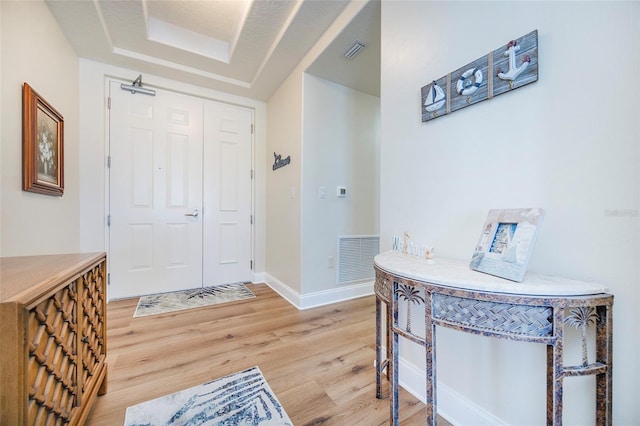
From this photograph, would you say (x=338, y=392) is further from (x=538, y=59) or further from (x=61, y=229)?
(x=61, y=229)

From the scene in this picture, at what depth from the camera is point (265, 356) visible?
1.66m

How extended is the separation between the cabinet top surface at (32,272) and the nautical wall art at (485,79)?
164 cm

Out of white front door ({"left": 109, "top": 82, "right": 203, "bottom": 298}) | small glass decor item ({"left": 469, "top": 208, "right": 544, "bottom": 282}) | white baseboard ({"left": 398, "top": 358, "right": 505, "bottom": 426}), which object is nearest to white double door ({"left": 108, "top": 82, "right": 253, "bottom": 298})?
white front door ({"left": 109, "top": 82, "right": 203, "bottom": 298})

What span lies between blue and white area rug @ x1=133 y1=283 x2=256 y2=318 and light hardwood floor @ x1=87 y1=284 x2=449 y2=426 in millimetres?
115

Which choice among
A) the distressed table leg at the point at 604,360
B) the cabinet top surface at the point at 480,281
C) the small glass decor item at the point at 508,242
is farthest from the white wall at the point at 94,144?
the distressed table leg at the point at 604,360

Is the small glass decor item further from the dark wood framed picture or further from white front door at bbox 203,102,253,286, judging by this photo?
white front door at bbox 203,102,253,286

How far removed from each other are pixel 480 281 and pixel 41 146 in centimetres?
272

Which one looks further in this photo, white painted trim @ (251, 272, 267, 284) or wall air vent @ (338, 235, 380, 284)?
white painted trim @ (251, 272, 267, 284)

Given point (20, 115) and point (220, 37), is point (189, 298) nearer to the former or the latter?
point (20, 115)

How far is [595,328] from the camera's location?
0.76 meters

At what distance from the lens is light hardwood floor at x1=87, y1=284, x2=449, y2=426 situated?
1.23 meters

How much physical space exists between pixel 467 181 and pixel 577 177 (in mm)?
364

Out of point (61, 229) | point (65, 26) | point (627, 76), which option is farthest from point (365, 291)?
point (65, 26)

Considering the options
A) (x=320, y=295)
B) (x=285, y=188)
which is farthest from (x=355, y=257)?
(x=285, y=188)
